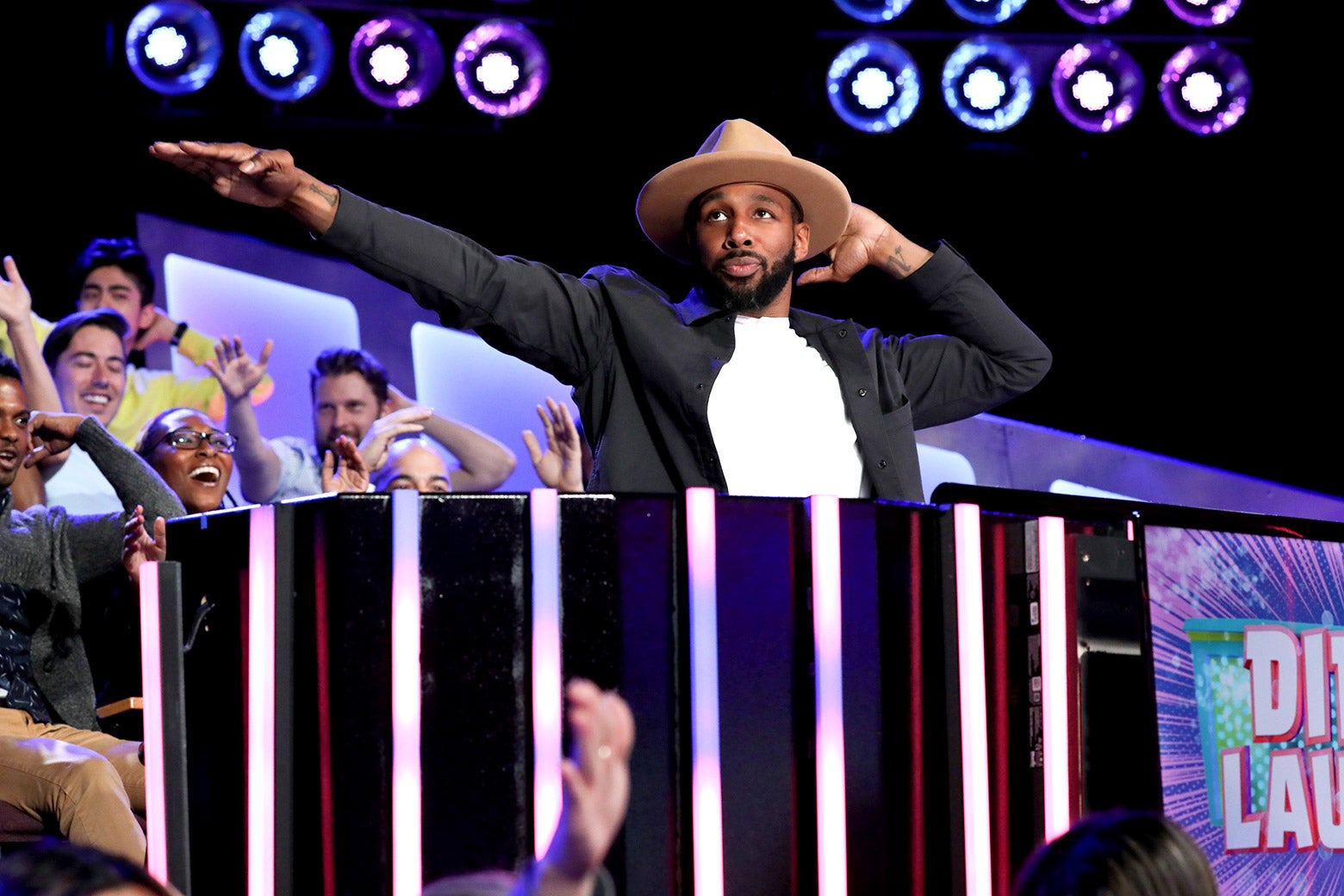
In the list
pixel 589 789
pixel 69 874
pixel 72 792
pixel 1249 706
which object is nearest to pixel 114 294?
pixel 72 792

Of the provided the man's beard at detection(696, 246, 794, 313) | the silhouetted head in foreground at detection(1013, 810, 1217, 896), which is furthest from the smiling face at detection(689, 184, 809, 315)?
the silhouetted head in foreground at detection(1013, 810, 1217, 896)

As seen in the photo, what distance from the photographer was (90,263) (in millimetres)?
5578

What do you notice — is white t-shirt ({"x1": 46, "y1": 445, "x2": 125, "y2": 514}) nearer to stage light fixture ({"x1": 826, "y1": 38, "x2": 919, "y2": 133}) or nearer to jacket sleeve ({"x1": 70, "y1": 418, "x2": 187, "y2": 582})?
jacket sleeve ({"x1": 70, "y1": 418, "x2": 187, "y2": 582})

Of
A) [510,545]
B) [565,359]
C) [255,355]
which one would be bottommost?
[510,545]

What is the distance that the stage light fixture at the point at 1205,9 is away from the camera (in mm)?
5992

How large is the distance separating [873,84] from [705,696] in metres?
4.10

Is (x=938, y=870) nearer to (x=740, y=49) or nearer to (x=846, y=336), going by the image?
(x=846, y=336)

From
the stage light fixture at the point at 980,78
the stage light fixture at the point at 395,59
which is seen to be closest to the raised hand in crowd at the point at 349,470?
the stage light fixture at the point at 395,59

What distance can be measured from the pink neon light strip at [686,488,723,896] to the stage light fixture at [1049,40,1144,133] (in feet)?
13.6

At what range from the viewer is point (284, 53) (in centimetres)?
561

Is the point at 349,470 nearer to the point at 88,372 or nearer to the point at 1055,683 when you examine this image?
the point at 88,372

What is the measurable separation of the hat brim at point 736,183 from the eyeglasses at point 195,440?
5.59 ft

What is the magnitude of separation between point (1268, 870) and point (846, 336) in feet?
4.27

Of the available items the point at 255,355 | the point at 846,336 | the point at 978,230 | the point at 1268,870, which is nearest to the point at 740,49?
the point at 978,230
